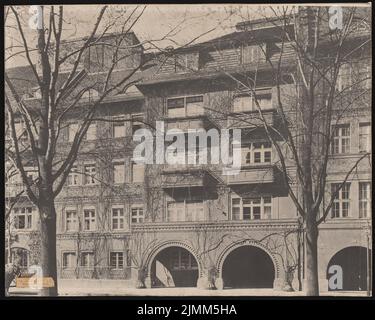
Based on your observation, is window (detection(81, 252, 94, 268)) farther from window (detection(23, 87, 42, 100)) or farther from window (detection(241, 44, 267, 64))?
window (detection(241, 44, 267, 64))

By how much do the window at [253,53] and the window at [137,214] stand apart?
2855 mm

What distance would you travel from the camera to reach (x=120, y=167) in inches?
352

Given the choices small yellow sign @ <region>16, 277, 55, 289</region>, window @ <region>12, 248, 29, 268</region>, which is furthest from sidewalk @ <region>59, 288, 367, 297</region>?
window @ <region>12, 248, 29, 268</region>

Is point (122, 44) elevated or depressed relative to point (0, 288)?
elevated

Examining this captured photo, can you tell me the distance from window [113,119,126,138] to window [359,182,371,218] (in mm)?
3782

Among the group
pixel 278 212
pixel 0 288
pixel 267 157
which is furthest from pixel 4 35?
pixel 278 212

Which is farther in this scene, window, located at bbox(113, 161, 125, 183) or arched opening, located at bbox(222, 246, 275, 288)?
window, located at bbox(113, 161, 125, 183)

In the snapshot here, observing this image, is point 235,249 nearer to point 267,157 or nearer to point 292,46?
point 267,157

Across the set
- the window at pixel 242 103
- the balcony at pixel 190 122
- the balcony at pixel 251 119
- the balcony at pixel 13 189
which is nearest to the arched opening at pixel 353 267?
the balcony at pixel 251 119

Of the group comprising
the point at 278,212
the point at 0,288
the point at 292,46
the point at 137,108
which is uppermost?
the point at 292,46

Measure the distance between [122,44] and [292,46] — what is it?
268cm

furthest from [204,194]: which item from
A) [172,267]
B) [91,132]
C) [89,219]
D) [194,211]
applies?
[91,132]

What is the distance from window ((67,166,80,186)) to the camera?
8.98 m

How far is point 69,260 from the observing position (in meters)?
8.98
